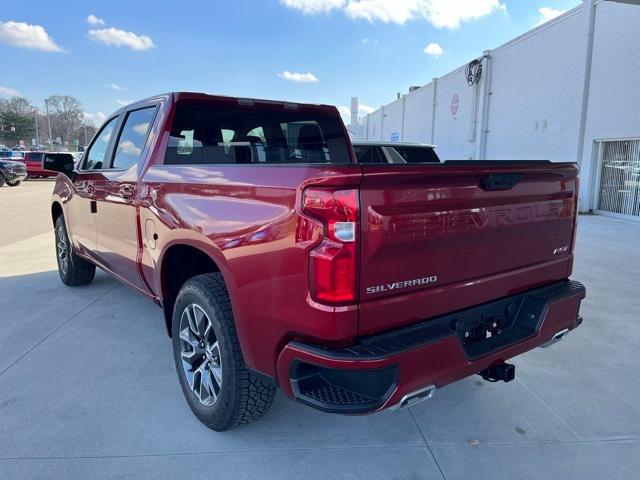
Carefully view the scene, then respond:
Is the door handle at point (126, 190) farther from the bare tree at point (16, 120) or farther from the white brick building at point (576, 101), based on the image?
the bare tree at point (16, 120)

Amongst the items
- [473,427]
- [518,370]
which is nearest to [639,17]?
[518,370]

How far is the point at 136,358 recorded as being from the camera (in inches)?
147

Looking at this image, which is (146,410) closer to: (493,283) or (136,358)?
(136,358)

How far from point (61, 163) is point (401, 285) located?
4306mm

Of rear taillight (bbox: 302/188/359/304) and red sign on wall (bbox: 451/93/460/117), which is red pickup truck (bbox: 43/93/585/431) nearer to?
rear taillight (bbox: 302/188/359/304)

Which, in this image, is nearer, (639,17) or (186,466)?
(186,466)

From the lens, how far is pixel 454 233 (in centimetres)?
220

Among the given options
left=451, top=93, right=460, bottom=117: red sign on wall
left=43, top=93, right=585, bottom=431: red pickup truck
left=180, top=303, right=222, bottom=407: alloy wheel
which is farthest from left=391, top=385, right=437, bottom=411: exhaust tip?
left=451, top=93, right=460, bottom=117: red sign on wall

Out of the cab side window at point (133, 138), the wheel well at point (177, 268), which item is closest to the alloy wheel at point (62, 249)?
the cab side window at point (133, 138)

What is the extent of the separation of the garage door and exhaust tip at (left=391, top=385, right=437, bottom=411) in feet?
45.2

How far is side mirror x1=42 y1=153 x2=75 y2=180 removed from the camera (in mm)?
4859

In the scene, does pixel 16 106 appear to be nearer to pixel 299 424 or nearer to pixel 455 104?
pixel 455 104

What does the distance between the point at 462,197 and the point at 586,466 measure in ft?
5.24

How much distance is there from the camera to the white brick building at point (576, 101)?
13055mm
